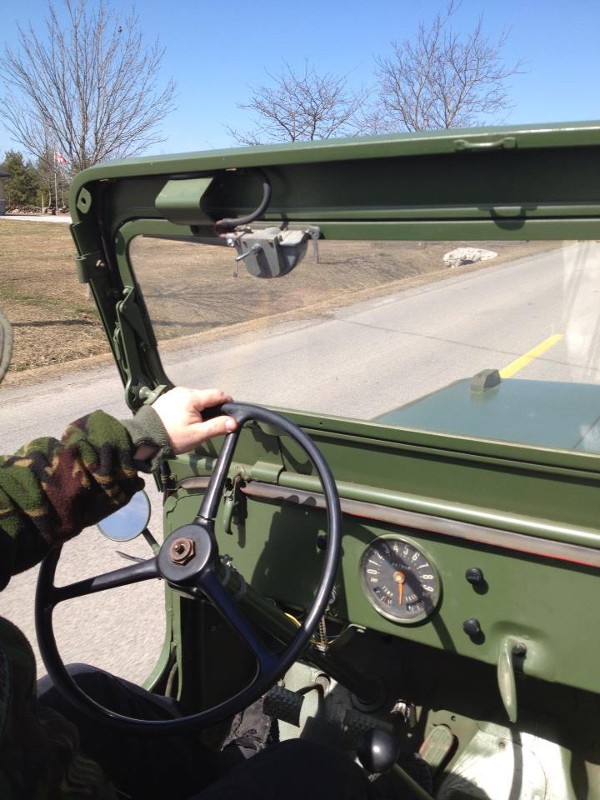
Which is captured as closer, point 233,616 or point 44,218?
point 233,616

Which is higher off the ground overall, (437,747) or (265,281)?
(265,281)

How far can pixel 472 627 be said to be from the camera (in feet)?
6.37

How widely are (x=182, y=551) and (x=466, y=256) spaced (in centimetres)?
98

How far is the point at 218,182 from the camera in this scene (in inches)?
73.3

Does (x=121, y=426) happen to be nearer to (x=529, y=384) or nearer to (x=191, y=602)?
(x=191, y=602)

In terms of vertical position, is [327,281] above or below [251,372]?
above

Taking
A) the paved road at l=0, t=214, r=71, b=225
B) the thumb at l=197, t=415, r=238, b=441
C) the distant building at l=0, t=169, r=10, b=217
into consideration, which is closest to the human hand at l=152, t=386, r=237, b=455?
the thumb at l=197, t=415, r=238, b=441

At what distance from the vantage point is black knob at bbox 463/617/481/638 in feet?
6.37

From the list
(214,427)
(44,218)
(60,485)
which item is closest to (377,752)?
(214,427)

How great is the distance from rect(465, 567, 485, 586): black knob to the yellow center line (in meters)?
0.60

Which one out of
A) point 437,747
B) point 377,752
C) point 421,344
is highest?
point 421,344

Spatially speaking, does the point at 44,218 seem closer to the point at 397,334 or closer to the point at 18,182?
the point at 18,182

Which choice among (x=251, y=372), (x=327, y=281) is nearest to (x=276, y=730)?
(x=251, y=372)

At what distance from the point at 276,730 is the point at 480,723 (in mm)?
705
